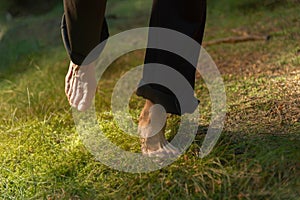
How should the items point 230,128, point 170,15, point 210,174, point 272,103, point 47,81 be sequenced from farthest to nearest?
point 47,81 < point 272,103 < point 230,128 < point 170,15 < point 210,174

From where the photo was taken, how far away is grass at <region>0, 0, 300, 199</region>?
163 centimetres

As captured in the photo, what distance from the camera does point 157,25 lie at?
1.79 metres

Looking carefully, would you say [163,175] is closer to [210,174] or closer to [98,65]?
[210,174]

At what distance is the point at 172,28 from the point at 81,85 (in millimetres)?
368

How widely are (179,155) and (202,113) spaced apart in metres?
0.32

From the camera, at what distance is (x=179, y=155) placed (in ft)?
5.85

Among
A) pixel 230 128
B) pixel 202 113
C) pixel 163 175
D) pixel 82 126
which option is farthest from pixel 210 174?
pixel 82 126

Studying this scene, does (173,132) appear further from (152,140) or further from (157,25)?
(157,25)

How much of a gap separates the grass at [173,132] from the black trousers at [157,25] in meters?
0.19

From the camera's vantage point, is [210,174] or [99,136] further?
[99,136]

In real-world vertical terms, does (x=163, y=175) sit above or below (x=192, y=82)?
below

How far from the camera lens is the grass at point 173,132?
1.63 meters

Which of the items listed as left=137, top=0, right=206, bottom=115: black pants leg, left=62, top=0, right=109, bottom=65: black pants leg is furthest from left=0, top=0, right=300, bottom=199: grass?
left=62, top=0, right=109, bottom=65: black pants leg

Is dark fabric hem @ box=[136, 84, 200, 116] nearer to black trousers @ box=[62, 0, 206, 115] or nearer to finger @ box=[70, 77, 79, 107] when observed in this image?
black trousers @ box=[62, 0, 206, 115]
